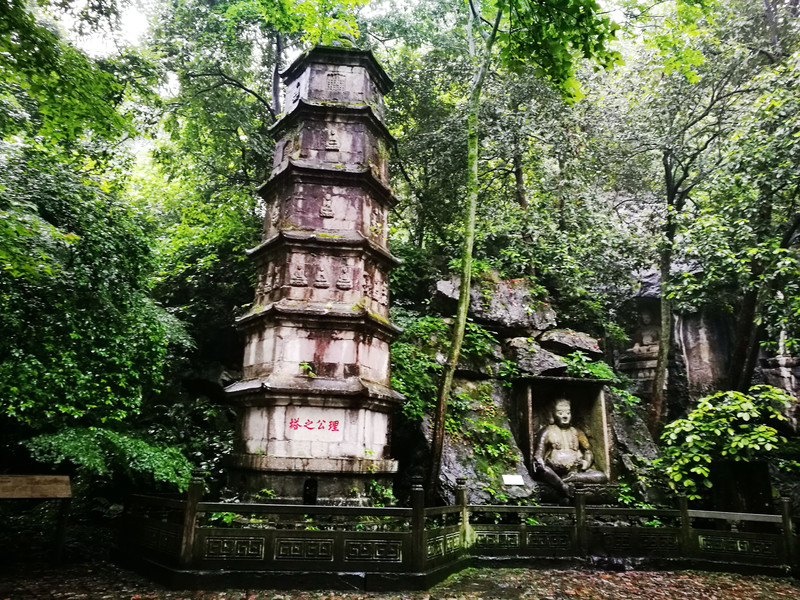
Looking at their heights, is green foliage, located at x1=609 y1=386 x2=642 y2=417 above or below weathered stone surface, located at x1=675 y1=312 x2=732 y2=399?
below

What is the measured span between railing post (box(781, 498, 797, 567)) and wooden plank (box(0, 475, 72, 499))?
10.9m

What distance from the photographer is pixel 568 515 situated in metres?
8.73

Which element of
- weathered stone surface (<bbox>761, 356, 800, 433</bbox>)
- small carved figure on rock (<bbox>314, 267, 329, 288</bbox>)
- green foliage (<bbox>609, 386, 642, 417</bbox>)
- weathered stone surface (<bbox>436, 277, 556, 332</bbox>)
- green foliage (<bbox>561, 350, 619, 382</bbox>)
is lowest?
green foliage (<bbox>609, 386, 642, 417</bbox>)

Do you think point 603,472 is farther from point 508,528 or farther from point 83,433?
point 83,433

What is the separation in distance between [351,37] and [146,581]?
13.4 meters

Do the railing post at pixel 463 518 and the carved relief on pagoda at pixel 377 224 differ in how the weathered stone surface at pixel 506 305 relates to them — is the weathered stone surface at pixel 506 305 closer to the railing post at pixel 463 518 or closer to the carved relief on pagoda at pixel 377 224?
the carved relief on pagoda at pixel 377 224

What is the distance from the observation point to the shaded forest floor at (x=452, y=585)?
632 cm

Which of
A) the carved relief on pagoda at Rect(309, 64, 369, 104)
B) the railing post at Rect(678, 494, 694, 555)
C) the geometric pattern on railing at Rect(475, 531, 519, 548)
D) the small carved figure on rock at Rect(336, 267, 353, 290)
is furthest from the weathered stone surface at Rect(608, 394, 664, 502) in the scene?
the carved relief on pagoda at Rect(309, 64, 369, 104)

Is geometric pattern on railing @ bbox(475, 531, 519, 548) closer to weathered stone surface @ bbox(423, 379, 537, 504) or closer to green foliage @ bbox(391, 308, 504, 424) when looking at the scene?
weathered stone surface @ bbox(423, 379, 537, 504)

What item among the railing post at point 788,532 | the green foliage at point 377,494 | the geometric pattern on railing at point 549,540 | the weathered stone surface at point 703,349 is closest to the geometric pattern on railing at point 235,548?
the green foliage at point 377,494

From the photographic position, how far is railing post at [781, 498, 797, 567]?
813 centimetres

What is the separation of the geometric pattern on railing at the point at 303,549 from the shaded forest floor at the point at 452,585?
0.41 metres

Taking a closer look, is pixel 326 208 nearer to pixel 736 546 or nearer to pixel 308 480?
pixel 308 480

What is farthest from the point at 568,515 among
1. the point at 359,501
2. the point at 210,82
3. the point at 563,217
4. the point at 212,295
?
the point at 210,82
